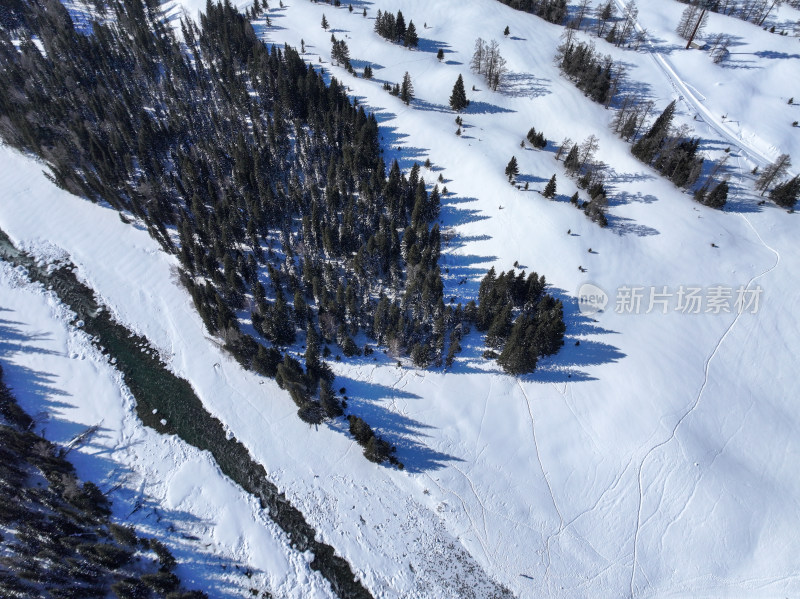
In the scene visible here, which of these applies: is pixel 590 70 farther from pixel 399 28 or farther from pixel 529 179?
pixel 399 28

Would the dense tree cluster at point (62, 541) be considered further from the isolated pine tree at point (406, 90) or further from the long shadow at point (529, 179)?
the isolated pine tree at point (406, 90)

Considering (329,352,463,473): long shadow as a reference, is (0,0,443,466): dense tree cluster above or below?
above

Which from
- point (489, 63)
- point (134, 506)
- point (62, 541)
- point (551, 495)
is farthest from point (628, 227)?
point (62, 541)

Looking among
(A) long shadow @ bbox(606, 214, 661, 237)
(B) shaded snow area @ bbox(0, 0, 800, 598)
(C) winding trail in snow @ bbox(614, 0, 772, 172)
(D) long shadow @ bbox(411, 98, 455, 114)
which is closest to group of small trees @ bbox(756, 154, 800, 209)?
(B) shaded snow area @ bbox(0, 0, 800, 598)

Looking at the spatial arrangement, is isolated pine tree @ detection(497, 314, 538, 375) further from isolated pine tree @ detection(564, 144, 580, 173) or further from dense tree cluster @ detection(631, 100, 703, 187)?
dense tree cluster @ detection(631, 100, 703, 187)

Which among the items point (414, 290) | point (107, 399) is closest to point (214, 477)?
point (107, 399)

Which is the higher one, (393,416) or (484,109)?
(484,109)

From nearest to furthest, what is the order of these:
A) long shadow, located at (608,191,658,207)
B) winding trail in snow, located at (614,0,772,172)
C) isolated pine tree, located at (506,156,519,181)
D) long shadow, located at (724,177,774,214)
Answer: long shadow, located at (724,177,774,214)
long shadow, located at (608,191,658,207)
isolated pine tree, located at (506,156,519,181)
winding trail in snow, located at (614,0,772,172)
